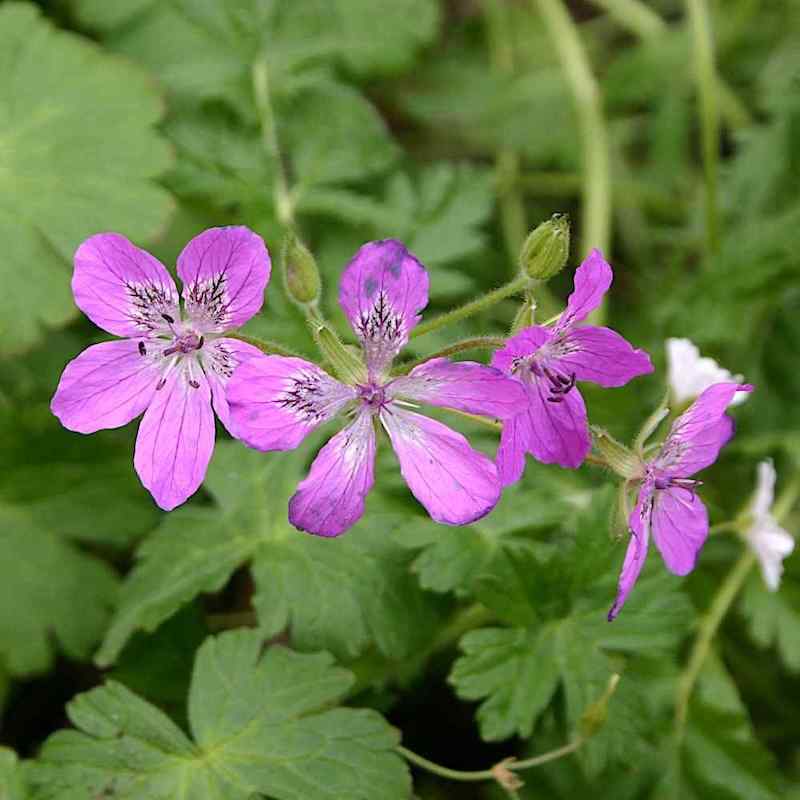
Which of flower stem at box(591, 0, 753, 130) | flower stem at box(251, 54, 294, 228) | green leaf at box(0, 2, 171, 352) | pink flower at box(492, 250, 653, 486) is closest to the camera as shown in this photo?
pink flower at box(492, 250, 653, 486)

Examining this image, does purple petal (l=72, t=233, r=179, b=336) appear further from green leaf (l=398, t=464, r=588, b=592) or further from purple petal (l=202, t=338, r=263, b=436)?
green leaf (l=398, t=464, r=588, b=592)

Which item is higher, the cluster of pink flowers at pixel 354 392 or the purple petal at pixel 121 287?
the purple petal at pixel 121 287

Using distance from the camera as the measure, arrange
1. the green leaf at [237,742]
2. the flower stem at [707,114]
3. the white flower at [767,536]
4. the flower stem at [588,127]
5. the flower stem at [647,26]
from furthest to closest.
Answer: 1. the flower stem at [647,26]
2. the flower stem at [588,127]
3. the flower stem at [707,114]
4. the white flower at [767,536]
5. the green leaf at [237,742]

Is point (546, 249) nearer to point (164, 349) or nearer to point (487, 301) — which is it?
point (487, 301)

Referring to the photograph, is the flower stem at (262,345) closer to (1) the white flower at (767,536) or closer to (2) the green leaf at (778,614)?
(1) the white flower at (767,536)

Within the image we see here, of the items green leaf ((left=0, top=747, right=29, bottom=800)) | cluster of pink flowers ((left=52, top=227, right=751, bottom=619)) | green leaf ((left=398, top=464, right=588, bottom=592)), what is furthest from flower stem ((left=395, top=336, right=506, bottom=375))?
green leaf ((left=0, top=747, right=29, bottom=800))

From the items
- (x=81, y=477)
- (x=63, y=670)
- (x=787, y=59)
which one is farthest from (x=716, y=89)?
(x=63, y=670)

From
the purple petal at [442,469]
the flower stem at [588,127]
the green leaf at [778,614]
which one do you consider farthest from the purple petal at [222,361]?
the flower stem at [588,127]

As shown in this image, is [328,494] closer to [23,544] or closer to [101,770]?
[101,770]
